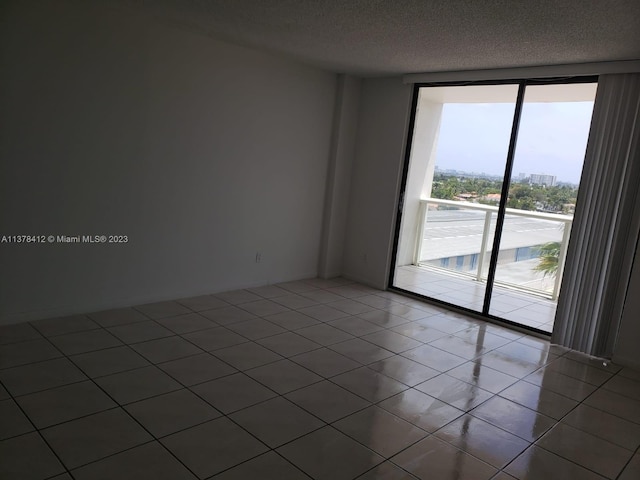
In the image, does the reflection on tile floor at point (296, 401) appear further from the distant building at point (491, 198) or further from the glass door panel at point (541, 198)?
the distant building at point (491, 198)

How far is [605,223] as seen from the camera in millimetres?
3836

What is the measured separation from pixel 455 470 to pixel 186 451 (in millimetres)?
1281

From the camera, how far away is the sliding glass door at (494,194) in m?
4.58

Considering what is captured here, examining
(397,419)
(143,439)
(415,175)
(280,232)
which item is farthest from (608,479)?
(415,175)

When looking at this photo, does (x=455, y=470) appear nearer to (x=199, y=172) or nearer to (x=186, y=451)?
(x=186, y=451)

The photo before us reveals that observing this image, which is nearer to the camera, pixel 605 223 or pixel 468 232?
pixel 605 223

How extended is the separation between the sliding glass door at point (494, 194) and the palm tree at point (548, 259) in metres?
0.01

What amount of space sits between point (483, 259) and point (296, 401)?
13.6 ft

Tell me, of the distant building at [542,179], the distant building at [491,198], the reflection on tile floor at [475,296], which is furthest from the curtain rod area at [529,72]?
the reflection on tile floor at [475,296]

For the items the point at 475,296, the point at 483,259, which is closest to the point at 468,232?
the point at 483,259

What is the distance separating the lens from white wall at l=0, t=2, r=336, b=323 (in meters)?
3.36

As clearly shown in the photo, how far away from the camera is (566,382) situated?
345 centimetres

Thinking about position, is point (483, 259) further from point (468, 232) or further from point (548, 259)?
point (548, 259)

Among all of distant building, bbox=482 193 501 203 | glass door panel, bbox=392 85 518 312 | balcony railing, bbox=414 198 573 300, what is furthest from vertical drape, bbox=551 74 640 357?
distant building, bbox=482 193 501 203
